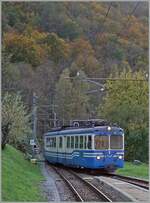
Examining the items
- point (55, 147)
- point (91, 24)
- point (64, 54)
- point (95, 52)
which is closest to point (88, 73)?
point (64, 54)

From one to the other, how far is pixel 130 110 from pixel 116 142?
57.5 ft

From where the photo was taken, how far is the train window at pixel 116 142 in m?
25.8

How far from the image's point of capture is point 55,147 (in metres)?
32.4

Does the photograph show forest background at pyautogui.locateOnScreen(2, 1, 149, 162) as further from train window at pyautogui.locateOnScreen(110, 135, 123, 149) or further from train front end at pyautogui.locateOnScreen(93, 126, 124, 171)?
train window at pyautogui.locateOnScreen(110, 135, 123, 149)

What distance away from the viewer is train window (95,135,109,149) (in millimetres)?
25316

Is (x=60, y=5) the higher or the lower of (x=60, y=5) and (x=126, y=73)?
the higher

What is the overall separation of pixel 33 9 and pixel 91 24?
6.21m

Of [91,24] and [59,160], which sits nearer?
[59,160]

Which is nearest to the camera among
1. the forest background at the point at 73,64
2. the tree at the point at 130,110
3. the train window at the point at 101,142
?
the train window at the point at 101,142

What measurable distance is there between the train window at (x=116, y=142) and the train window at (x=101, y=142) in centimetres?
27

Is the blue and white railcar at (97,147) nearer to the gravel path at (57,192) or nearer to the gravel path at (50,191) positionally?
the gravel path at (57,192)

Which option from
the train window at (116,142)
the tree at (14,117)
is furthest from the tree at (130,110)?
the train window at (116,142)

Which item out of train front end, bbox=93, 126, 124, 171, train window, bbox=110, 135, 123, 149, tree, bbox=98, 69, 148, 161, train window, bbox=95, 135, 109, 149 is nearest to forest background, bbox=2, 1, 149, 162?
tree, bbox=98, 69, 148, 161

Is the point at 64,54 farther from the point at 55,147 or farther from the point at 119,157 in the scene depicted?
the point at 119,157
